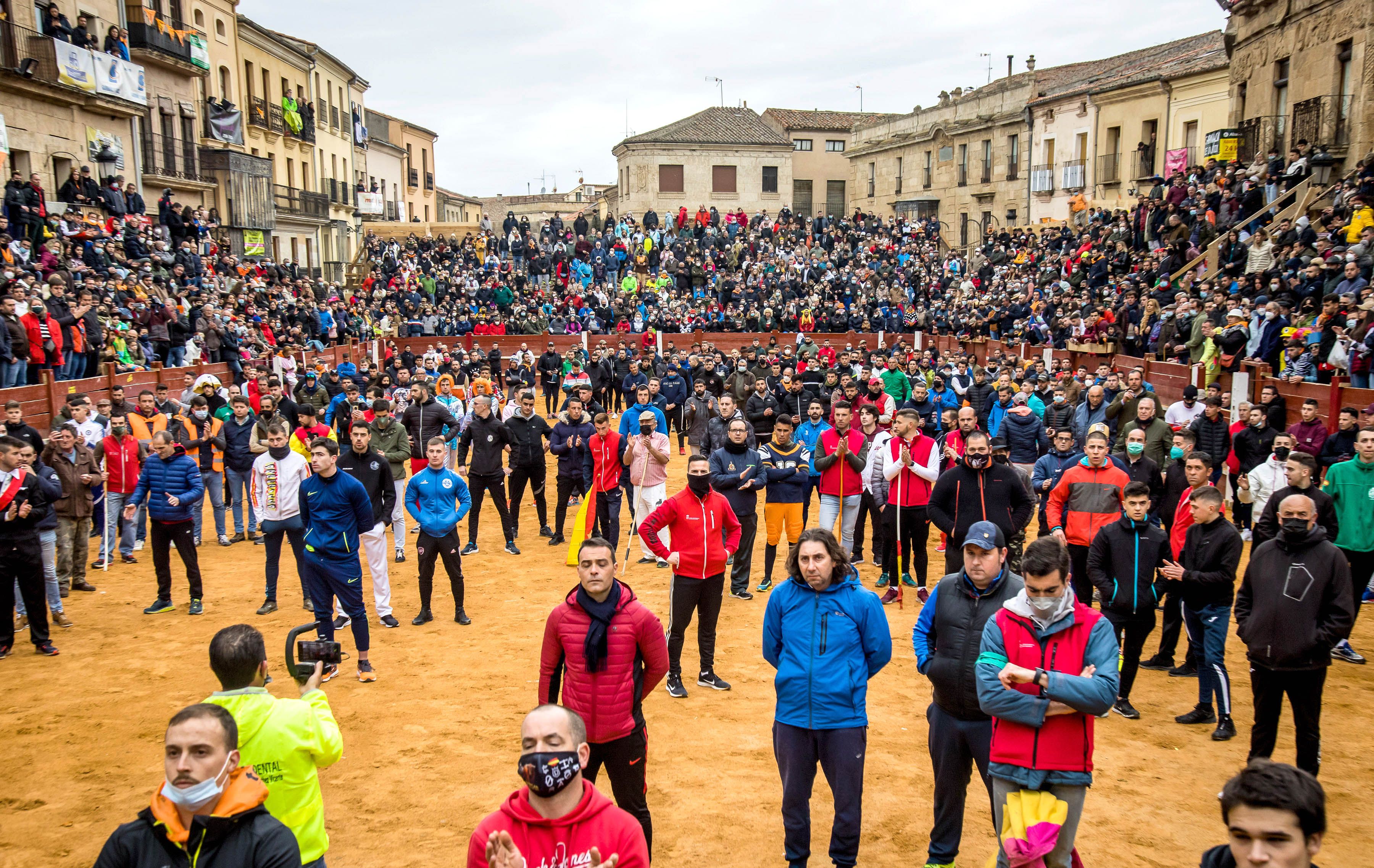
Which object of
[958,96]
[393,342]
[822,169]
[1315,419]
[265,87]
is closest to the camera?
[1315,419]

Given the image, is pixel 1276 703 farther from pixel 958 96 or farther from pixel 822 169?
pixel 822 169

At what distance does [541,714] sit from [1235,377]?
575 inches

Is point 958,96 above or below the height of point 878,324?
above

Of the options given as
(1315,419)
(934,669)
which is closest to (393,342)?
(1315,419)

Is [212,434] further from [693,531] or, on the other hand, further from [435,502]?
[693,531]

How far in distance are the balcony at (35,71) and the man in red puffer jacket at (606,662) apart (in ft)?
79.3

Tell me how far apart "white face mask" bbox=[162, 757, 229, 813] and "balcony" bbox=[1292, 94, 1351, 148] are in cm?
2507

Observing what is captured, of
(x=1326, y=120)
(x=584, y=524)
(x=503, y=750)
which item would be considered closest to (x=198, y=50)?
(x=584, y=524)

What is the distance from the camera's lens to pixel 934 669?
4902mm

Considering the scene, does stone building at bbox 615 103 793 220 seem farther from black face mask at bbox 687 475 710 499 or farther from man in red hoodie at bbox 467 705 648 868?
man in red hoodie at bbox 467 705 648 868

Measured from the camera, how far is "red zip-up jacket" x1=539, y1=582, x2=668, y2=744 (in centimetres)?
495

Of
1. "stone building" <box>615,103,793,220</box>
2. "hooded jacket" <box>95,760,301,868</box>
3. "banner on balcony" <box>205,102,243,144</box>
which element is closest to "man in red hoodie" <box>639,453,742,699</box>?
"hooded jacket" <box>95,760,301,868</box>

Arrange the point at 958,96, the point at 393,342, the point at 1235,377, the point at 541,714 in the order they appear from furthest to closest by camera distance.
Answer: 1. the point at 958,96
2. the point at 393,342
3. the point at 1235,377
4. the point at 541,714

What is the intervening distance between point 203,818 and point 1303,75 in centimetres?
2721
